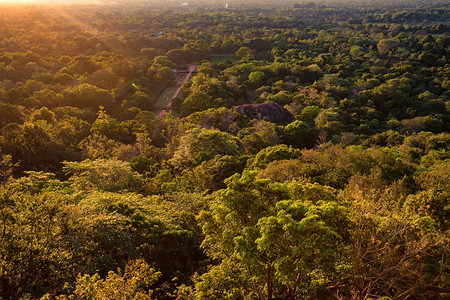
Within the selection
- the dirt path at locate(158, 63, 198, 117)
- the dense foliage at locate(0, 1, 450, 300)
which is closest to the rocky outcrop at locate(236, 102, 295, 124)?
the dense foliage at locate(0, 1, 450, 300)

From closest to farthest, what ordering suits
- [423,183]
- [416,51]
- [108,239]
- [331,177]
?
[108,239], [423,183], [331,177], [416,51]

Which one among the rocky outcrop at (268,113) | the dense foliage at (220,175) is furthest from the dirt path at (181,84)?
the rocky outcrop at (268,113)

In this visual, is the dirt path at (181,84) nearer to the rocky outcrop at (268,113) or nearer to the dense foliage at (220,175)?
the dense foliage at (220,175)

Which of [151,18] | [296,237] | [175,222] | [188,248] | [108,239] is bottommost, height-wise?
[188,248]

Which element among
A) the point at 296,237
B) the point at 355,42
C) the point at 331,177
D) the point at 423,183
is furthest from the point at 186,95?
the point at 355,42

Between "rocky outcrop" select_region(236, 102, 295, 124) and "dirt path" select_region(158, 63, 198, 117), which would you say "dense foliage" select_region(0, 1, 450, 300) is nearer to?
"dirt path" select_region(158, 63, 198, 117)

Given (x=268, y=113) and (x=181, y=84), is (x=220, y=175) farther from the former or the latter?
(x=181, y=84)

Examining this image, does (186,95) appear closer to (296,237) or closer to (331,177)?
(331,177)
